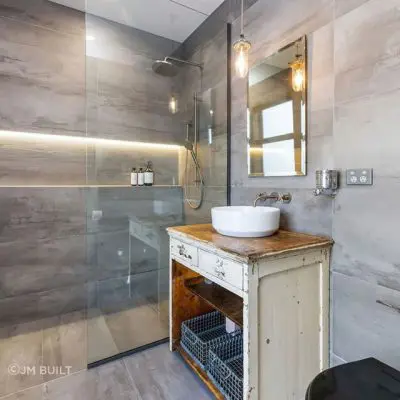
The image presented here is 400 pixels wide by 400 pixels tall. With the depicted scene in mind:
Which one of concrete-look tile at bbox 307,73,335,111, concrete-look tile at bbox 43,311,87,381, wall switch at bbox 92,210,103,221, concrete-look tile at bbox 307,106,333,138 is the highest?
concrete-look tile at bbox 307,73,335,111

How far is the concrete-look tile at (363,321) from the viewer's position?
1.12 meters

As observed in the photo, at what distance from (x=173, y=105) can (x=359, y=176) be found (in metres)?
1.80

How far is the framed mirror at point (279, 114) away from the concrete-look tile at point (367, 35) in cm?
21

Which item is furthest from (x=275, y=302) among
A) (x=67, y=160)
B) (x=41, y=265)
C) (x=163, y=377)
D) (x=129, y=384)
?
(x=67, y=160)

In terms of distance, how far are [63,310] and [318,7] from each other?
9.20 feet

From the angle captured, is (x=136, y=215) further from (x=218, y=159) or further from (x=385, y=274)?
(x=385, y=274)

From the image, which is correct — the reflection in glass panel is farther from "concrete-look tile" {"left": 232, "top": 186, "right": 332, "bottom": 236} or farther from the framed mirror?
"concrete-look tile" {"left": 232, "top": 186, "right": 332, "bottom": 236}

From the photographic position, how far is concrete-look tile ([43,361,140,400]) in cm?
142

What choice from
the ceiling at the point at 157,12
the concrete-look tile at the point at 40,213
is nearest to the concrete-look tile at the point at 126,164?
the concrete-look tile at the point at 40,213

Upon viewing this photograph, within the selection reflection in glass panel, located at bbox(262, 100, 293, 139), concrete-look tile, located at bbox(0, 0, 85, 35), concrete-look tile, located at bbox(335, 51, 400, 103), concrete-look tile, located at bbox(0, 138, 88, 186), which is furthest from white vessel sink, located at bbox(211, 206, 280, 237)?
concrete-look tile, located at bbox(0, 0, 85, 35)

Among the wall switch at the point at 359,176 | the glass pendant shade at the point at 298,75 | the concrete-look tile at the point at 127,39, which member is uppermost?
the concrete-look tile at the point at 127,39

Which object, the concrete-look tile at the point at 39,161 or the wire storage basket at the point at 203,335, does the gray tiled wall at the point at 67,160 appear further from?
the wire storage basket at the point at 203,335

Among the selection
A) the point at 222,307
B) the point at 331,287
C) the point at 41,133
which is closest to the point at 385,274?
the point at 331,287

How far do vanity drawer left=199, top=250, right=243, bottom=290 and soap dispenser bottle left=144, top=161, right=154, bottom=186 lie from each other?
3.77ft
